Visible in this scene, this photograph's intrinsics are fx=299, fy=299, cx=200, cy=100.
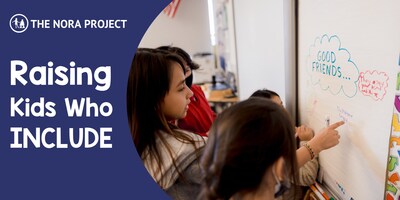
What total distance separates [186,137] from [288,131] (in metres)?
0.25

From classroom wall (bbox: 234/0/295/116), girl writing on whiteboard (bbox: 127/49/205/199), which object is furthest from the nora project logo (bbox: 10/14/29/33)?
classroom wall (bbox: 234/0/295/116)

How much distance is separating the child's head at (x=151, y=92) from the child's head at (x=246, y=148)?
0.61 feet

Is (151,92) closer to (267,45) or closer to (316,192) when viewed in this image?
(316,192)

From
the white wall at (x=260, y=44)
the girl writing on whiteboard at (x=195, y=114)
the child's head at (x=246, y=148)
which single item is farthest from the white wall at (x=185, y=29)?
the child's head at (x=246, y=148)

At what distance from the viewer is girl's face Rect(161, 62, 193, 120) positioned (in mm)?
741

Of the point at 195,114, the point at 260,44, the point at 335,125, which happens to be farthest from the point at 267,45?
the point at 335,125

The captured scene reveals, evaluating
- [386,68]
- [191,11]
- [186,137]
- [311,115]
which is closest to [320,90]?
[311,115]

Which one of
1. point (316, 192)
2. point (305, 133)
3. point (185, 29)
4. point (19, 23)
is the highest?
point (185, 29)

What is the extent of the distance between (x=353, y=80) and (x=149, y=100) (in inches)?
18.5

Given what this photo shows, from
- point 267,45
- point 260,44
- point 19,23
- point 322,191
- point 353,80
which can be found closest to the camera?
point 19,23

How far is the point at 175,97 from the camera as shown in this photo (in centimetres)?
75

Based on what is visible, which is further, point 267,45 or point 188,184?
point 267,45

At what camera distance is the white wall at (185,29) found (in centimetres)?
375

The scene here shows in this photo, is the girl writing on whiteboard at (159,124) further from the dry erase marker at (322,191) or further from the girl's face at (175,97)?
the dry erase marker at (322,191)
